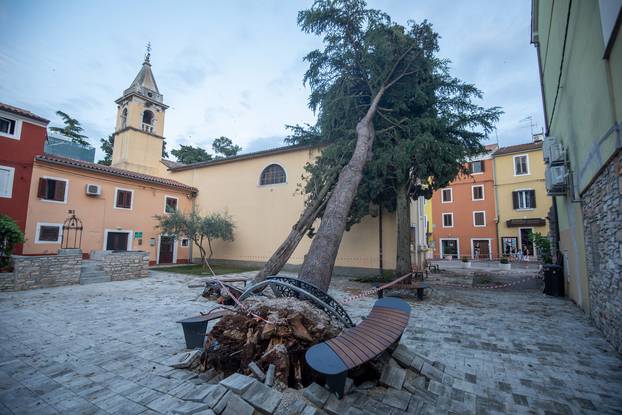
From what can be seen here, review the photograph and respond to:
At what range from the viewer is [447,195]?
3125 cm

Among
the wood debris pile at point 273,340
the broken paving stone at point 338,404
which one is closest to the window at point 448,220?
the wood debris pile at point 273,340

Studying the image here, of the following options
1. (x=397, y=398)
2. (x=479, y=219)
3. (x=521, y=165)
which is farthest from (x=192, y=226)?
(x=521, y=165)

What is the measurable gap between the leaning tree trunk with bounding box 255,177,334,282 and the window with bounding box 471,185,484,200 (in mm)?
23239

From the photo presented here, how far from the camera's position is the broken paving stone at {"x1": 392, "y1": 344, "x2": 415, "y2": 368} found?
362cm

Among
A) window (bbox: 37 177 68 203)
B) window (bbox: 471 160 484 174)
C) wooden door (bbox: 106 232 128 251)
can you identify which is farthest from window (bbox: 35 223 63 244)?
window (bbox: 471 160 484 174)

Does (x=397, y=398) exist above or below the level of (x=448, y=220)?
below

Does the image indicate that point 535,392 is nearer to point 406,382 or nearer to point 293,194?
point 406,382

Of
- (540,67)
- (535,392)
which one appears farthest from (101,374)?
(540,67)

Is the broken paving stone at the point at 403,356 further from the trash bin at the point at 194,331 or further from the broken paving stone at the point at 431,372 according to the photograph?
the trash bin at the point at 194,331

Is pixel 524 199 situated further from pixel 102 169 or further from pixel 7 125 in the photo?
pixel 7 125

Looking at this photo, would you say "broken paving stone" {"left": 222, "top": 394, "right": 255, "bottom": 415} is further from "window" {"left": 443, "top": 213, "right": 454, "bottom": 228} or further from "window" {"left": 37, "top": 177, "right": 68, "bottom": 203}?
"window" {"left": 443, "top": 213, "right": 454, "bottom": 228}

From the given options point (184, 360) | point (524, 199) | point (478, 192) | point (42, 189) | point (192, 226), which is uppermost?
point (478, 192)

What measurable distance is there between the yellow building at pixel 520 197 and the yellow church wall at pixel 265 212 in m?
18.3

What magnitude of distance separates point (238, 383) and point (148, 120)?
27778mm
